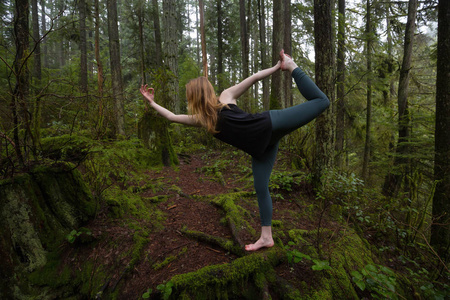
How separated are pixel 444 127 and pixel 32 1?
21963 millimetres

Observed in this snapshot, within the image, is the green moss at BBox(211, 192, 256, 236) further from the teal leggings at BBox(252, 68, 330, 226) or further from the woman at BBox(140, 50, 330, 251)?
the teal leggings at BBox(252, 68, 330, 226)

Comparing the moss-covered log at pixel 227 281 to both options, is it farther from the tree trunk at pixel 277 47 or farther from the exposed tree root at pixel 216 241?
the tree trunk at pixel 277 47

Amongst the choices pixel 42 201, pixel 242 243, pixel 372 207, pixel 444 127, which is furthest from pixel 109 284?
pixel 444 127

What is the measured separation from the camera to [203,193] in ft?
15.0

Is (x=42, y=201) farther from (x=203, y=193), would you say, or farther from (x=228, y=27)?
(x=228, y=27)

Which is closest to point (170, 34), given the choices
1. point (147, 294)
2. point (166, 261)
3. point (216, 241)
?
point (216, 241)

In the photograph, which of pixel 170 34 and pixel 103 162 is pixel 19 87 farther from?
pixel 170 34

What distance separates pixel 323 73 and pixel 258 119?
2.43 meters

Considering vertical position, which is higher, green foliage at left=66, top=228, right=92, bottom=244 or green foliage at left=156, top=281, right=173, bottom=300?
green foliage at left=66, top=228, right=92, bottom=244

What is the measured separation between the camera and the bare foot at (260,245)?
2484mm

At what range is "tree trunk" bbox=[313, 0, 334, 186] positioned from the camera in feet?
12.2

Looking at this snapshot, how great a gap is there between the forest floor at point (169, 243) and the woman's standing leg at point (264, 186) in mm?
275

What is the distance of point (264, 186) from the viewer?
2480 millimetres

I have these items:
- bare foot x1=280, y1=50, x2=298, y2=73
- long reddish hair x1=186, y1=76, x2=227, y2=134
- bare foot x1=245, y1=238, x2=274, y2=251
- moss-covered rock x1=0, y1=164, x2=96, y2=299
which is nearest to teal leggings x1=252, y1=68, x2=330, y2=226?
bare foot x1=280, y1=50, x2=298, y2=73
